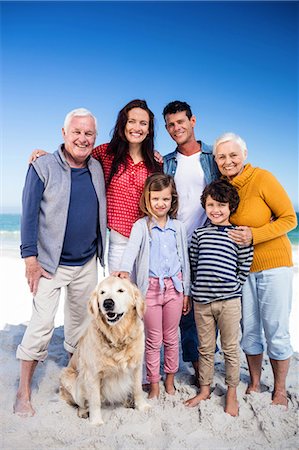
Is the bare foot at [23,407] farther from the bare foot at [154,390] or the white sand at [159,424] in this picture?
the bare foot at [154,390]

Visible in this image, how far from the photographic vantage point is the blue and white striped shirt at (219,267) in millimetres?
3055

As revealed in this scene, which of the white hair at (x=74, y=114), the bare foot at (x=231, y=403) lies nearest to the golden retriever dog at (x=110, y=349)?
the bare foot at (x=231, y=403)

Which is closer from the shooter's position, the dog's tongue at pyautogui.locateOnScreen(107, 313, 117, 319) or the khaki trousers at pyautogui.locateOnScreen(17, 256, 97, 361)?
the dog's tongue at pyautogui.locateOnScreen(107, 313, 117, 319)

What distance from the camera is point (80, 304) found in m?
3.52

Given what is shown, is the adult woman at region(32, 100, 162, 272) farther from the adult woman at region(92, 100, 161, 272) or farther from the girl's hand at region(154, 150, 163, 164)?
the girl's hand at region(154, 150, 163, 164)

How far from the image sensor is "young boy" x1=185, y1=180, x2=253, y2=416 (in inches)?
121

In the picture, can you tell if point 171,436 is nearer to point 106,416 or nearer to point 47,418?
point 106,416

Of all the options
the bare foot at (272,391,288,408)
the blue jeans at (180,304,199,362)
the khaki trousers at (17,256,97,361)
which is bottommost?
the bare foot at (272,391,288,408)

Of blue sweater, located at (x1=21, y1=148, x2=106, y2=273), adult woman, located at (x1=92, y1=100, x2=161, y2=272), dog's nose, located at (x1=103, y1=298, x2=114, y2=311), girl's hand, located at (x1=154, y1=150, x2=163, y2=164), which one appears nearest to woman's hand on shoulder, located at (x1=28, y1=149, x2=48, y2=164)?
blue sweater, located at (x1=21, y1=148, x2=106, y2=273)

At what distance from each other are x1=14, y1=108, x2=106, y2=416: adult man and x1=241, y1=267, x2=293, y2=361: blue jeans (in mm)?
1302

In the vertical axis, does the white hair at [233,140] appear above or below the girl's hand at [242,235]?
above

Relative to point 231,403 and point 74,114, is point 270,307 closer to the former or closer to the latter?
point 231,403

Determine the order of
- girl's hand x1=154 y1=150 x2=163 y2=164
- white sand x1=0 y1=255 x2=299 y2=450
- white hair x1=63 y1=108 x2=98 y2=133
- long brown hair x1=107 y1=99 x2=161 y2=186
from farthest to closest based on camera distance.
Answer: girl's hand x1=154 y1=150 x2=163 y2=164 → long brown hair x1=107 y1=99 x2=161 y2=186 → white hair x1=63 y1=108 x2=98 y2=133 → white sand x1=0 y1=255 x2=299 y2=450

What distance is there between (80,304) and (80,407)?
0.83m
